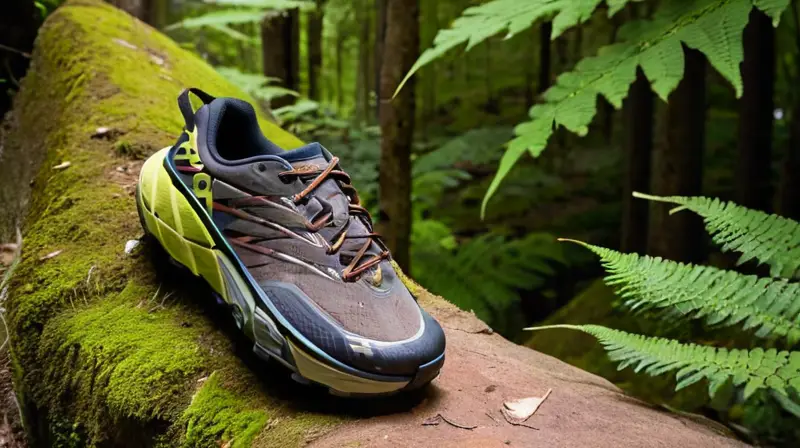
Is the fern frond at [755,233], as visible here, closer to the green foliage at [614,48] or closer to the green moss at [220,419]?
the green foliage at [614,48]

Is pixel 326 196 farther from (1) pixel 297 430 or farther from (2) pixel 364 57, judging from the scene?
(2) pixel 364 57

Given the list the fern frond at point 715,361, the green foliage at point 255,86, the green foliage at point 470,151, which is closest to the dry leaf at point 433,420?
the fern frond at point 715,361

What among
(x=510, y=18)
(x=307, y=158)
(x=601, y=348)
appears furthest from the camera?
(x=601, y=348)

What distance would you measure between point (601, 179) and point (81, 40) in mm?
6688

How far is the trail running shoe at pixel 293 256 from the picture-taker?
4.58 feet

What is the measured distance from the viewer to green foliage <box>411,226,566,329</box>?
4844 millimetres

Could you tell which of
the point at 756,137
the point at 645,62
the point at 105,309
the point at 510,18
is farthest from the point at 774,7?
the point at 756,137


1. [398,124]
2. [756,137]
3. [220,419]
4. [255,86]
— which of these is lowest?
[220,419]

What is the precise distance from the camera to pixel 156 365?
5.40ft

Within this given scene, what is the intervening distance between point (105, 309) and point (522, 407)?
1.31m

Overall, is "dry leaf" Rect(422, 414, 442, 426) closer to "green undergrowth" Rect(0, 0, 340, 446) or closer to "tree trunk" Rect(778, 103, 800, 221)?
"green undergrowth" Rect(0, 0, 340, 446)

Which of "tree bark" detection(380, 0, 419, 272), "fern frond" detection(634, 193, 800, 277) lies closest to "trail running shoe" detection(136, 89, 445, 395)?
"fern frond" detection(634, 193, 800, 277)

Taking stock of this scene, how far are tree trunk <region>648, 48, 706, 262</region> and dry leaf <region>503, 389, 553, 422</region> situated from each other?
3.41 m

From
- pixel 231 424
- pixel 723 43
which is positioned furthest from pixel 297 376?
pixel 723 43
